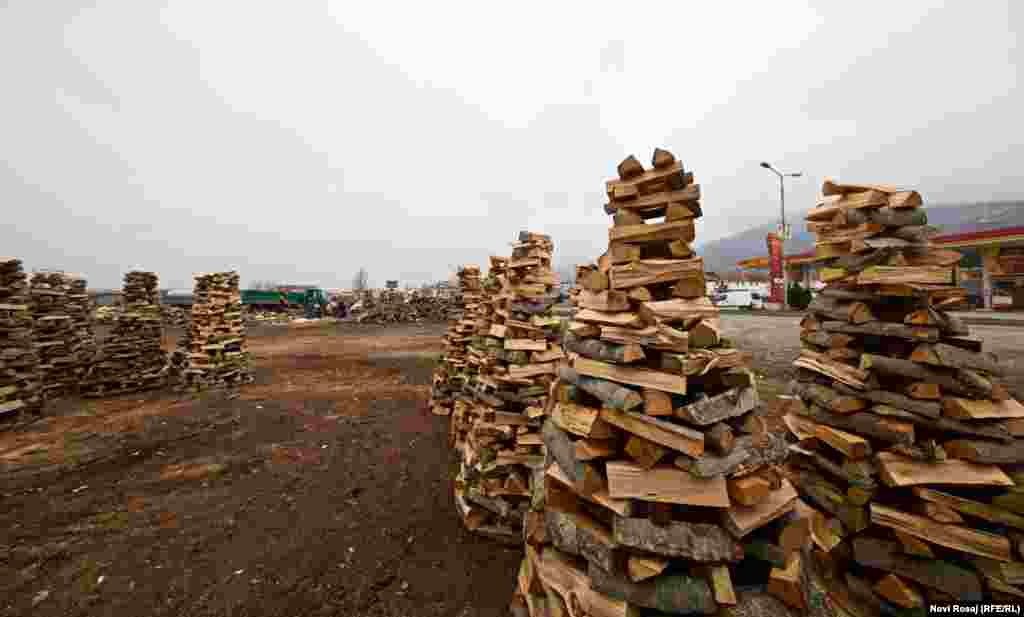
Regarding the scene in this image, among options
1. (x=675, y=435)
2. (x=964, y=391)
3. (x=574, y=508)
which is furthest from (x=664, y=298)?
(x=964, y=391)

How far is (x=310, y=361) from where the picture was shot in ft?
56.6

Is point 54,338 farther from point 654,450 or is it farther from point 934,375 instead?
point 934,375

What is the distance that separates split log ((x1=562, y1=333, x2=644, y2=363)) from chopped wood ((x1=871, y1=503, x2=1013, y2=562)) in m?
2.86

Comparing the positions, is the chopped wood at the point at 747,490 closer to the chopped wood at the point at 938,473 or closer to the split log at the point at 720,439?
the split log at the point at 720,439

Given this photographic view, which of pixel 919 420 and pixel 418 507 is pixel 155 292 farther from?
pixel 919 420

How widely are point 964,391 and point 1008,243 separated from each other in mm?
27695

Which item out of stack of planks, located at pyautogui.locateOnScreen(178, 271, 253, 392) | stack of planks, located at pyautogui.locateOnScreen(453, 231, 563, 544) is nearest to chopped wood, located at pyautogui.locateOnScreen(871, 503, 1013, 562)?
stack of planks, located at pyautogui.locateOnScreen(453, 231, 563, 544)

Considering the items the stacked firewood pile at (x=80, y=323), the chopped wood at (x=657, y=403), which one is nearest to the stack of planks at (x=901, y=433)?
the chopped wood at (x=657, y=403)

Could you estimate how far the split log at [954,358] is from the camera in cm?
326

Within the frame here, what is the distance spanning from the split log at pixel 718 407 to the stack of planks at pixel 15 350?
50.2 feet

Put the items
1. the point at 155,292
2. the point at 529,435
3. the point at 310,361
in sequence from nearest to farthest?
the point at 529,435
the point at 155,292
the point at 310,361

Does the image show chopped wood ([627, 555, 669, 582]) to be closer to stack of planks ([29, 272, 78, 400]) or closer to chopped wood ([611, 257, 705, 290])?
chopped wood ([611, 257, 705, 290])

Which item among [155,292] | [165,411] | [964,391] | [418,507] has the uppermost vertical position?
[155,292]

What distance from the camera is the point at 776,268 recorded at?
85.2 ft
